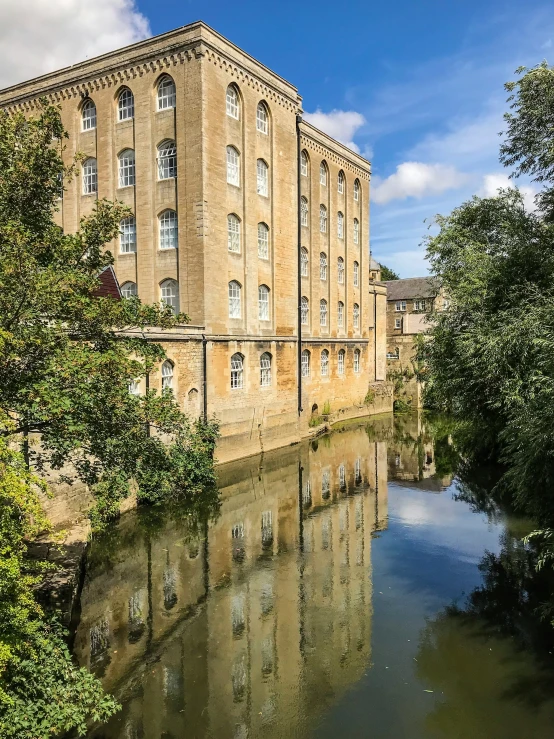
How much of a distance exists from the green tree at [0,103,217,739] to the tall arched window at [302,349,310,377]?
23454 millimetres

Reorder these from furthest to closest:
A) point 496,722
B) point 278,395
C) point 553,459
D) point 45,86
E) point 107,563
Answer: point 278,395 < point 45,86 < point 107,563 < point 553,459 < point 496,722

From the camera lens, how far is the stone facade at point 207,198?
2397 cm

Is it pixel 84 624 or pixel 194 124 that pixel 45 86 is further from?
pixel 84 624

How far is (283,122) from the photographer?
2961cm

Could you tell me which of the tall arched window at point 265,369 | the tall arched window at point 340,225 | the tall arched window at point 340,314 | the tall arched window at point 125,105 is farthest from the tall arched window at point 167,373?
the tall arched window at point 340,225

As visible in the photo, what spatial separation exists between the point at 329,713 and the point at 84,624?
522 cm

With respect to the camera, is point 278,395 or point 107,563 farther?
point 278,395

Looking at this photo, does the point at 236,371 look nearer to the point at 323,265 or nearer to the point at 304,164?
the point at 323,265

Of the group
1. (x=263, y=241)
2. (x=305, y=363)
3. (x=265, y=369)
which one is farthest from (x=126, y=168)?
(x=305, y=363)

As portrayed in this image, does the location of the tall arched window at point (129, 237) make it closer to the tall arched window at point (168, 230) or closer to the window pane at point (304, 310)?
the tall arched window at point (168, 230)

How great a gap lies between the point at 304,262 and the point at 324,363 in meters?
6.61

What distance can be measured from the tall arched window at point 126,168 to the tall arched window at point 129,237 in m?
1.69

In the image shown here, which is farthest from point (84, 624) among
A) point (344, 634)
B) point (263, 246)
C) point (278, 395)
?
point (263, 246)

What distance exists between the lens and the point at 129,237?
2634 cm
